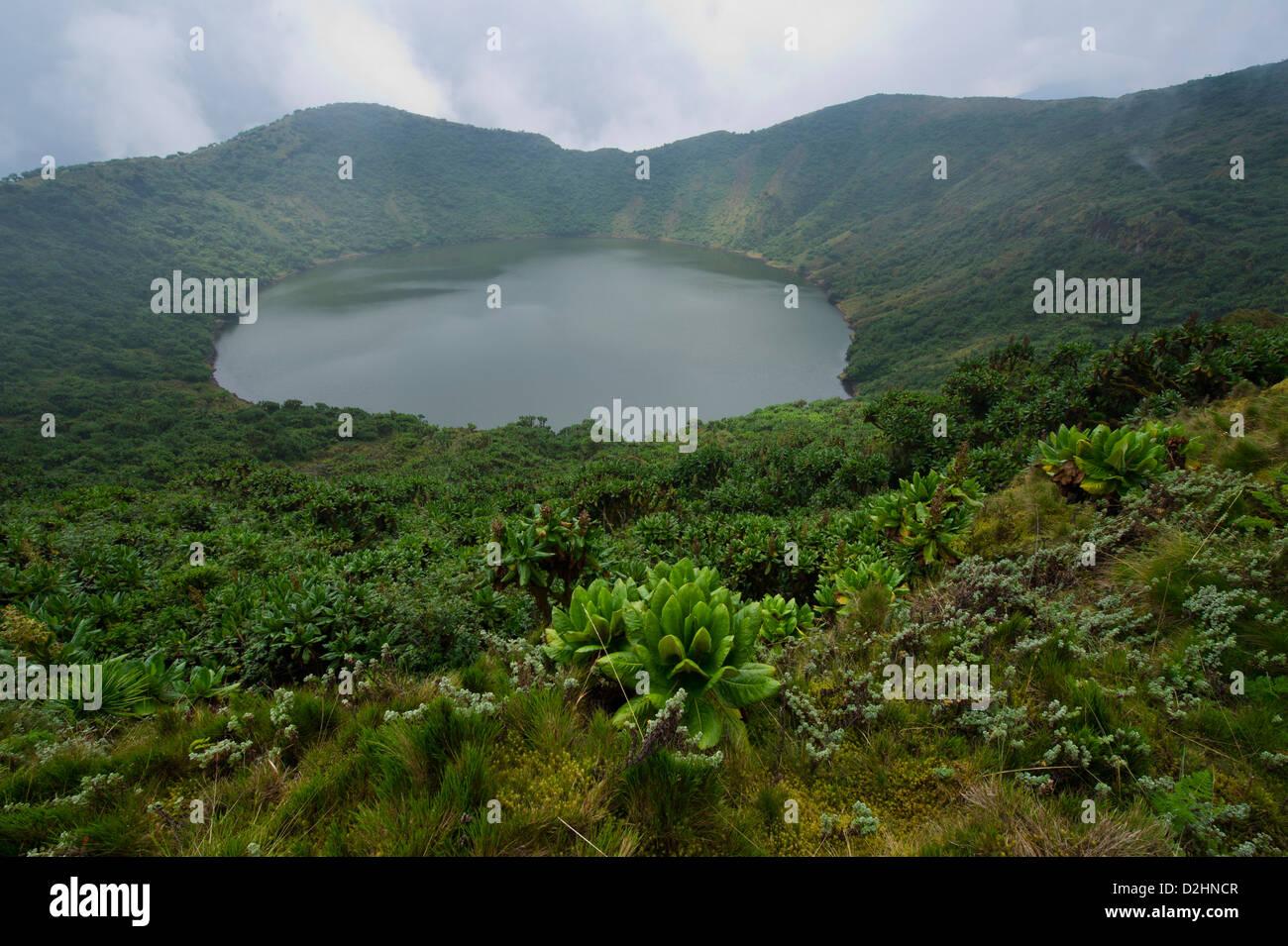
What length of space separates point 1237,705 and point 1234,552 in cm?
105

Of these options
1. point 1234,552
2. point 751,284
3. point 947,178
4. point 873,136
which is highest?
point 873,136

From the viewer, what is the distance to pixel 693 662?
192 cm

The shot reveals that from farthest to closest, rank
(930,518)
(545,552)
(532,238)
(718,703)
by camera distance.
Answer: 1. (532,238)
2. (930,518)
3. (545,552)
4. (718,703)

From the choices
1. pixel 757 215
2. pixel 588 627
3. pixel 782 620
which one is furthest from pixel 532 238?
pixel 588 627

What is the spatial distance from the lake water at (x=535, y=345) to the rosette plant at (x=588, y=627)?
36420 millimetres

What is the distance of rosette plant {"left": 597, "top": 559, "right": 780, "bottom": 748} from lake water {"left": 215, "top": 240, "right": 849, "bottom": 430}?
36.7 meters

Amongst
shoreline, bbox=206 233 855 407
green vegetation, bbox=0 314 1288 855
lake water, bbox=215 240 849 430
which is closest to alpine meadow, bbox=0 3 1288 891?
green vegetation, bbox=0 314 1288 855

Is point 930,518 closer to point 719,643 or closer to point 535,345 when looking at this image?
point 719,643

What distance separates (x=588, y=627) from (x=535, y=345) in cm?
5354

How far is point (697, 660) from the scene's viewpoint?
2.03 metres

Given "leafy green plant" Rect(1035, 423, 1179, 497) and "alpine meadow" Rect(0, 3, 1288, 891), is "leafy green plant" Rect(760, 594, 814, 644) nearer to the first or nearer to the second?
"alpine meadow" Rect(0, 3, 1288, 891)
